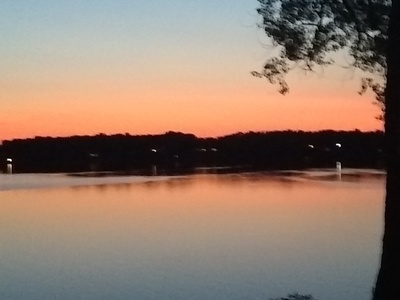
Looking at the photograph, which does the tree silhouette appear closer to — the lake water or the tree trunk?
the tree trunk

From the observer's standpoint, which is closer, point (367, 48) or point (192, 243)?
point (367, 48)

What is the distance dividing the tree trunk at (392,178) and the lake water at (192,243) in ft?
11.7

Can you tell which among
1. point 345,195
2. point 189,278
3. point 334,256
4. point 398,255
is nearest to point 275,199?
point 345,195

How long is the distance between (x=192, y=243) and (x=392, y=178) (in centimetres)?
1055

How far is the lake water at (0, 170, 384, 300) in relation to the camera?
13.3 metres

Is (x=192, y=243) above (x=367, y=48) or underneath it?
underneath

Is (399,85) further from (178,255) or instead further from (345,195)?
(345,195)

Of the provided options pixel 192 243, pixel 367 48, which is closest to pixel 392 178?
pixel 367 48

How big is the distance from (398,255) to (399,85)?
173cm

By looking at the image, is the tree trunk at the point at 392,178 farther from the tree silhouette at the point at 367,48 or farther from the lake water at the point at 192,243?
the lake water at the point at 192,243

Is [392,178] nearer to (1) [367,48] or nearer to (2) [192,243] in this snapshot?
A: (1) [367,48]

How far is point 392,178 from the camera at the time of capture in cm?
831

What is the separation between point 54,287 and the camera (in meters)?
13.5

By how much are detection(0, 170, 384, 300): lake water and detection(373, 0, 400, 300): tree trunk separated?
3.56 m
